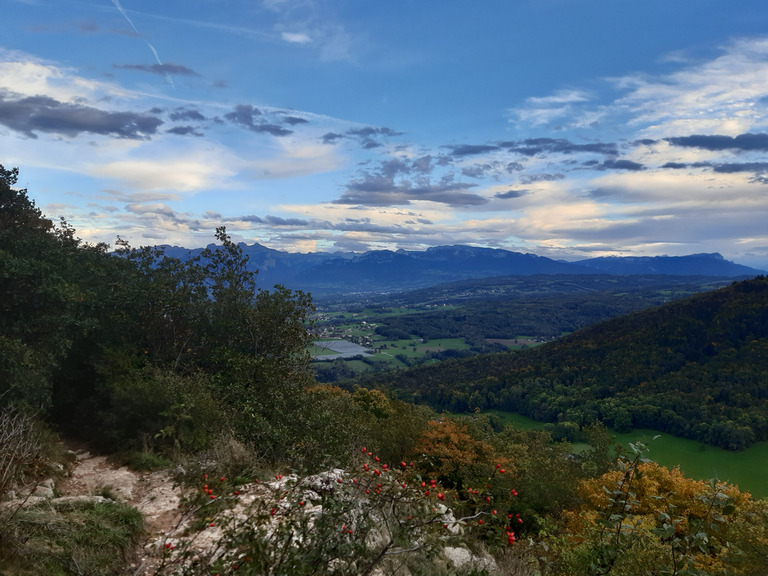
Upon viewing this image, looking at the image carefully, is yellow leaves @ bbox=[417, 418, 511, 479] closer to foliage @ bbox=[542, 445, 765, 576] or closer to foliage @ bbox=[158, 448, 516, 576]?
foliage @ bbox=[542, 445, 765, 576]

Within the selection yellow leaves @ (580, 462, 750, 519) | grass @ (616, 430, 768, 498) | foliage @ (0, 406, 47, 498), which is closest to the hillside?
grass @ (616, 430, 768, 498)

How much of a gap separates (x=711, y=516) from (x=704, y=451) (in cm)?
7238

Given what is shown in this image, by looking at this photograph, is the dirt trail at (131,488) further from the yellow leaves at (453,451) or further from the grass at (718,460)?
the grass at (718,460)

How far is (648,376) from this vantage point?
3199 inches

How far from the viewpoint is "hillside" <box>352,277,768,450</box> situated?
2594 inches

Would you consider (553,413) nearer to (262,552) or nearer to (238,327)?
(238,327)

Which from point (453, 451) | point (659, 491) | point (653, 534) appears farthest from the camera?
point (659, 491)

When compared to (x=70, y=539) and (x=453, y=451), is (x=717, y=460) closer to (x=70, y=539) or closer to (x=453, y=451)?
(x=453, y=451)

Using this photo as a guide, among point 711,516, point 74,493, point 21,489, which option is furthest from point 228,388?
point 711,516

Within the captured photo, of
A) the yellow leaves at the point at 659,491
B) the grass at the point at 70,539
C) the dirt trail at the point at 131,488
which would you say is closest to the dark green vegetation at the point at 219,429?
the grass at the point at 70,539

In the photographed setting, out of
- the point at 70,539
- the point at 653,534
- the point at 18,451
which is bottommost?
the point at 653,534

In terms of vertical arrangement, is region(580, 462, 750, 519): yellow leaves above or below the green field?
above

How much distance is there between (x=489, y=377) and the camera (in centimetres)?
9462

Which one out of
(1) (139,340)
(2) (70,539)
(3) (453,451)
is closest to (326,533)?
(2) (70,539)
